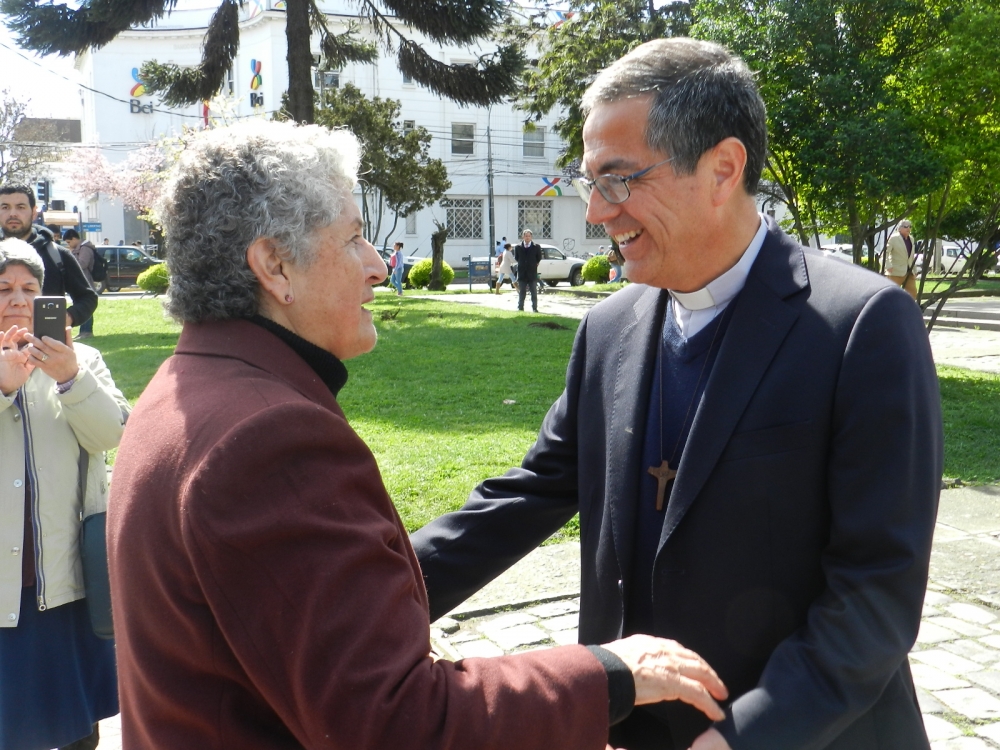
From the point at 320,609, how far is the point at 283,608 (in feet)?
0.18

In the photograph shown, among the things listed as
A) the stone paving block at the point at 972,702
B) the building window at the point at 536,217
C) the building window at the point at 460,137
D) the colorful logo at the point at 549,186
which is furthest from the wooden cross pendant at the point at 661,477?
the colorful logo at the point at 549,186

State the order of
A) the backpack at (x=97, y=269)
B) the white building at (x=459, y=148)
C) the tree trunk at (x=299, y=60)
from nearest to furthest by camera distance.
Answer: the backpack at (x=97, y=269), the tree trunk at (x=299, y=60), the white building at (x=459, y=148)

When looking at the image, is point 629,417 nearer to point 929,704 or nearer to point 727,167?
point 727,167

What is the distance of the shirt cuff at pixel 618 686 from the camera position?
153 cm

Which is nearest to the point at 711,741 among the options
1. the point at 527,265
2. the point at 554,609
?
the point at 554,609

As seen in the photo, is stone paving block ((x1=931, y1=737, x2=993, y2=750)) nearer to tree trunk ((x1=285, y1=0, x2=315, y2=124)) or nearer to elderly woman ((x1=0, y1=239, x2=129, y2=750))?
elderly woman ((x1=0, y1=239, x2=129, y2=750))

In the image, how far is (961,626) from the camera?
442 centimetres

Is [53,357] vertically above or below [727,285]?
below

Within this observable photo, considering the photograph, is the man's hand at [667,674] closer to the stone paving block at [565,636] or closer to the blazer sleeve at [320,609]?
the blazer sleeve at [320,609]

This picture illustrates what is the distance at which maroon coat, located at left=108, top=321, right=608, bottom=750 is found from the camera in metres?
1.34

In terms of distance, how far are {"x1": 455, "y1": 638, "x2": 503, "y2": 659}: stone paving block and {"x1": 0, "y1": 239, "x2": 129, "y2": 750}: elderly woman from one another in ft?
5.11

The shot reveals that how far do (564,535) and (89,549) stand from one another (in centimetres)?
318

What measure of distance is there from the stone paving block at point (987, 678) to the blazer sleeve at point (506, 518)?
7.89 ft

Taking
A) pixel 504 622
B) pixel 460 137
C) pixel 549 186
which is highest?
pixel 460 137
